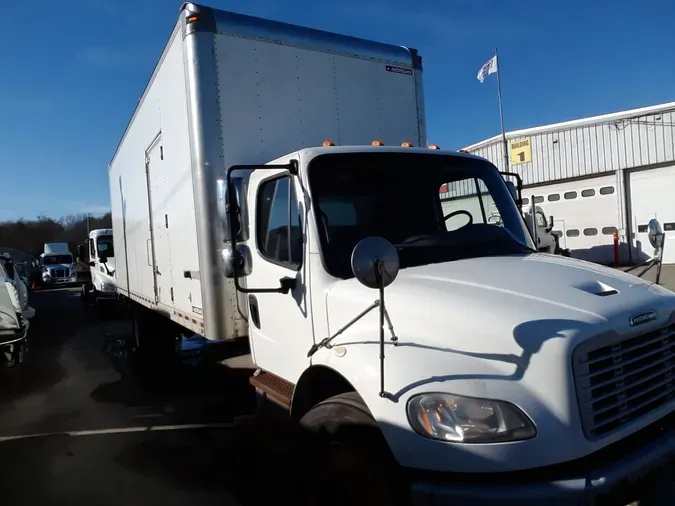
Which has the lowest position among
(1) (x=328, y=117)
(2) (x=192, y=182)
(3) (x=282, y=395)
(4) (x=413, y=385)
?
(3) (x=282, y=395)

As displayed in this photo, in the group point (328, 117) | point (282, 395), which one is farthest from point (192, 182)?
point (282, 395)

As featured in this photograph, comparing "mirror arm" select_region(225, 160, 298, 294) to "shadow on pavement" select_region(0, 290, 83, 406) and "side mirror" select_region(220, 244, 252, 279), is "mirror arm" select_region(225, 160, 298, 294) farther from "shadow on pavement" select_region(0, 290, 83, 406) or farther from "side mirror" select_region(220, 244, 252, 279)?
"shadow on pavement" select_region(0, 290, 83, 406)

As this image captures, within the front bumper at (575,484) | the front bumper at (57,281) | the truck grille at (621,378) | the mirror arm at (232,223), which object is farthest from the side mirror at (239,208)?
the front bumper at (57,281)

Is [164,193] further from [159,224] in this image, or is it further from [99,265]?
[99,265]

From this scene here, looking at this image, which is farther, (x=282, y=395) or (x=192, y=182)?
(x=192, y=182)

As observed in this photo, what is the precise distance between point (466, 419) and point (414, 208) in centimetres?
169

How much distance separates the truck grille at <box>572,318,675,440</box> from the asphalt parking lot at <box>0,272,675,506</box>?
0.38 metres

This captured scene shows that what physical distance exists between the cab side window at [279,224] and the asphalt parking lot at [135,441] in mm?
1129

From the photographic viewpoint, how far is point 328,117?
16.0 feet

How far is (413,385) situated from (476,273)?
867mm

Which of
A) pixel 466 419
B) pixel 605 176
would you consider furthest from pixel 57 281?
pixel 466 419

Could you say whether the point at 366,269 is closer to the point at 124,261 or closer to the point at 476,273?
the point at 476,273

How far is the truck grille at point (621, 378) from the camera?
2230 mm

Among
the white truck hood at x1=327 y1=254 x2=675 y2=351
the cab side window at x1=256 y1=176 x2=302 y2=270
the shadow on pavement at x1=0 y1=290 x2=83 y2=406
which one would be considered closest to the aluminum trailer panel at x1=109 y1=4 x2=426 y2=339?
the cab side window at x1=256 y1=176 x2=302 y2=270
